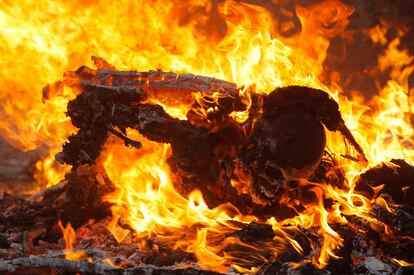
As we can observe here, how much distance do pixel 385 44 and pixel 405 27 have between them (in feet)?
2.58

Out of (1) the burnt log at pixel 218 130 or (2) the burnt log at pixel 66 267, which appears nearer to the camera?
(2) the burnt log at pixel 66 267

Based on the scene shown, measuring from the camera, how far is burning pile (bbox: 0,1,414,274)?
212 inches

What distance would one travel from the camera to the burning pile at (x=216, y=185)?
212 inches

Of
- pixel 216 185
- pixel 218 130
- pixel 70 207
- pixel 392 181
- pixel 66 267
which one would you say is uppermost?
pixel 218 130

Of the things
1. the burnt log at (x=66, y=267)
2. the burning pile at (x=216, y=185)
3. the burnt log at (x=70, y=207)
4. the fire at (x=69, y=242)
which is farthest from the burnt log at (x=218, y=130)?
the burnt log at (x=66, y=267)

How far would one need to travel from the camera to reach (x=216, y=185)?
6484mm

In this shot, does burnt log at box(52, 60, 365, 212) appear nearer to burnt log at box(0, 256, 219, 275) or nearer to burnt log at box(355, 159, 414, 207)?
burnt log at box(355, 159, 414, 207)

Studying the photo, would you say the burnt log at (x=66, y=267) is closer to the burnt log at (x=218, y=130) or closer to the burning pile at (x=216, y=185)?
the burning pile at (x=216, y=185)

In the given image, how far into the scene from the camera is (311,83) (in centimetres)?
764

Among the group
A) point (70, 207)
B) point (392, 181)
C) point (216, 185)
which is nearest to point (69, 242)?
point (70, 207)

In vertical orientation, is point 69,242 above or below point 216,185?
below

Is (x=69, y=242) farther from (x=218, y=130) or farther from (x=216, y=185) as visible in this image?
(x=218, y=130)

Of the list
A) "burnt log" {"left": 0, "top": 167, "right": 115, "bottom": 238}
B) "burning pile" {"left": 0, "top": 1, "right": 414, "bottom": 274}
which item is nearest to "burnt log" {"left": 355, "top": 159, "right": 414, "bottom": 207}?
"burning pile" {"left": 0, "top": 1, "right": 414, "bottom": 274}

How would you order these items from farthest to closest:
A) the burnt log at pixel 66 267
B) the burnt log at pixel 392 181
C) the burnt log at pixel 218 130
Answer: the burnt log at pixel 392 181
the burnt log at pixel 218 130
the burnt log at pixel 66 267
